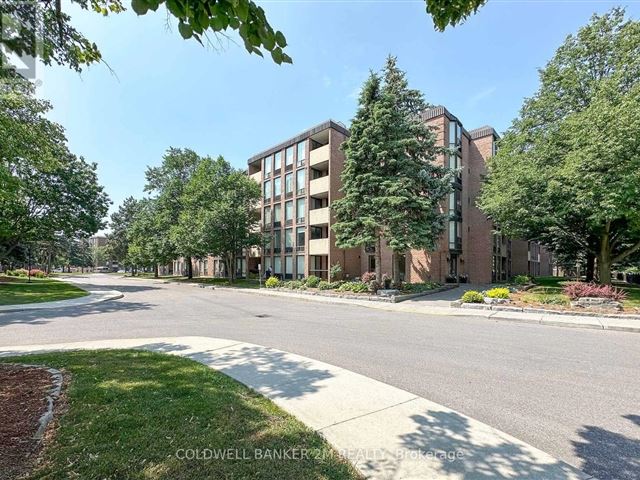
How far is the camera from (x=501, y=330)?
10.3 metres

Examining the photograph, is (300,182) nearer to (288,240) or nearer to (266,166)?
(288,240)

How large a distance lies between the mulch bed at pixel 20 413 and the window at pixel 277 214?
27.7 m

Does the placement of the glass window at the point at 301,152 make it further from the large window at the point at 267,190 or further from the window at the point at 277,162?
the large window at the point at 267,190

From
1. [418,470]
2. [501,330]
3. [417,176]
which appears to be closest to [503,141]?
[417,176]

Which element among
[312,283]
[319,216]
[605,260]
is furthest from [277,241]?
[605,260]

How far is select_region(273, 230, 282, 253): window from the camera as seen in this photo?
32903 millimetres

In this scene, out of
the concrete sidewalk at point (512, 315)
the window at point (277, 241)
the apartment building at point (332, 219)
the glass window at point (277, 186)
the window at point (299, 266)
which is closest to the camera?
the concrete sidewalk at point (512, 315)

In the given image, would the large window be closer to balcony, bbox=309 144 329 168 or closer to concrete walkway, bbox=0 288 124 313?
balcony, bbox=309 144 329 168

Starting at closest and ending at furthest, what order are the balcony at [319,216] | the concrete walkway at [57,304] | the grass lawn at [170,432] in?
the grass lawn at [170,432] < the concrete walkway at [57,304] < the balcony at [319,216]

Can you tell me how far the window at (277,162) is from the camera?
110ft

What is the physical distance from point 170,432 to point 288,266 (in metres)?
28.3

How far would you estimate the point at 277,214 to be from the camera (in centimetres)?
3362

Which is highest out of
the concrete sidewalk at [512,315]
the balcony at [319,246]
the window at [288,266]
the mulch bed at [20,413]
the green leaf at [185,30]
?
the green leaf at [185,30]

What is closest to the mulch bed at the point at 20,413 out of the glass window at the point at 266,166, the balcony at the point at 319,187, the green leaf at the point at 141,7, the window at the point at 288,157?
the green leaf at the point at 141,7
